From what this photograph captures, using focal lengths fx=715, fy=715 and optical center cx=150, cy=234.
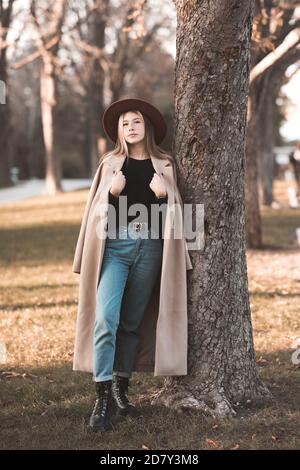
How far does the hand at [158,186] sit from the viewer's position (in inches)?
177

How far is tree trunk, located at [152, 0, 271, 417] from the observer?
451cm

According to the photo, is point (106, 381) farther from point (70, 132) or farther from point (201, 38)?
point (70, 132)

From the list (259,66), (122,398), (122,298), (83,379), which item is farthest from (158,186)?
(259,66)

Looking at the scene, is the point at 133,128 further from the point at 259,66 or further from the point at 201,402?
the point at 259,66

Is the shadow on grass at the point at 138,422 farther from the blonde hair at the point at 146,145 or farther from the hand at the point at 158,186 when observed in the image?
the blonde hair at the point at 146,145

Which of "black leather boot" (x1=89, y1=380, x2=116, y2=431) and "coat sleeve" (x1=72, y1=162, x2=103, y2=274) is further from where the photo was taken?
"coat sleeve" (x1=72, y1=162, x2=103, y2=274)

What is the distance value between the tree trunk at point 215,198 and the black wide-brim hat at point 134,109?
0.14 meters

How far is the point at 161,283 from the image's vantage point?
14.9 feet

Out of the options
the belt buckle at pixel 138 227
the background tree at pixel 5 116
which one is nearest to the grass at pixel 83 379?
the belt buckle at pixel 138 227

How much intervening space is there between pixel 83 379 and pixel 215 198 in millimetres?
1899

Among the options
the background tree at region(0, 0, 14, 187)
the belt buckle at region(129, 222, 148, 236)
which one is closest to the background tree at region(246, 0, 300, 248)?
the belt buckle at region(129, 222, 148, 236)

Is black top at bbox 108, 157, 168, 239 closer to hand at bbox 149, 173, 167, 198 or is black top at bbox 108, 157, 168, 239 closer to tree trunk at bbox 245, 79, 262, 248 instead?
hand at bbox 149, 173, 167, 198

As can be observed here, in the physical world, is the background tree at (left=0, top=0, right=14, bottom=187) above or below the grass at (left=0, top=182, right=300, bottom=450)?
above
